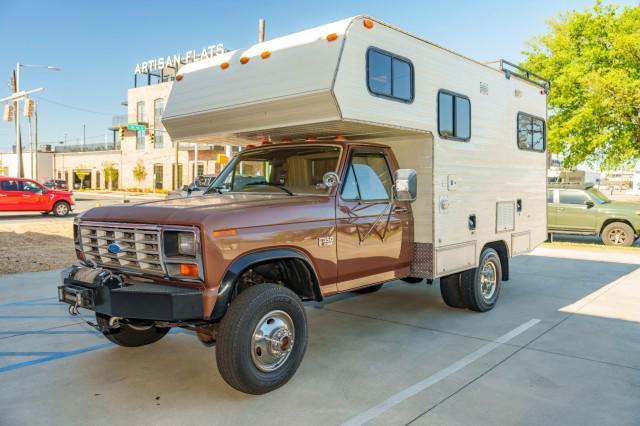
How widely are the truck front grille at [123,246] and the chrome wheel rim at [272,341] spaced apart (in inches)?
35.8

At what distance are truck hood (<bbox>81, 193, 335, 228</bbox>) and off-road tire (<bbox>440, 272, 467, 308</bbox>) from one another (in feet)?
8.98

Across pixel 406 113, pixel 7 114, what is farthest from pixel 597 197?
pixel 7 114

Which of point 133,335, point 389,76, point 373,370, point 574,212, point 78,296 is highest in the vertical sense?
point 389,76

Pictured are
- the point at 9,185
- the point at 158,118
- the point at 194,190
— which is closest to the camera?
the point at 194,190

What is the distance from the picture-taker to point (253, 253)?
13.6 feet

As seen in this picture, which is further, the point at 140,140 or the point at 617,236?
the point at 140,140

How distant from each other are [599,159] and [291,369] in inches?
802

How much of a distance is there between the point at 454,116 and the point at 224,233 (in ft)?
11.9

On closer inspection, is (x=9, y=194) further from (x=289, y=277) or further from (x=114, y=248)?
(x=289, y=277)

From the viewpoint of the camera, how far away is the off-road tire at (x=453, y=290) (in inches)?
270

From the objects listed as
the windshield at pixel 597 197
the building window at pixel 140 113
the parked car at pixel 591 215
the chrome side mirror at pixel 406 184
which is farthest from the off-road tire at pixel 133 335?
the building window at pixel 140 113

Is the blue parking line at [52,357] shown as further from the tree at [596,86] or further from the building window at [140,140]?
the building window at [140,140]

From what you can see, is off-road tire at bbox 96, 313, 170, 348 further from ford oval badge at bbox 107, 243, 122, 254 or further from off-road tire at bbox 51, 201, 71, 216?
off-road tire at bbox 51, 201, 71, 216

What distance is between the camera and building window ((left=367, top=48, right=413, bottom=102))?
504 centimetres
